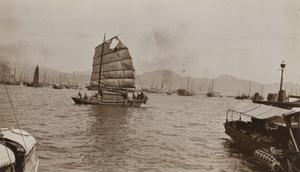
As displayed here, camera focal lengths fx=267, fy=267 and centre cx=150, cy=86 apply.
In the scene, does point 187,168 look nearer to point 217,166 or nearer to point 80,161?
point 217,166

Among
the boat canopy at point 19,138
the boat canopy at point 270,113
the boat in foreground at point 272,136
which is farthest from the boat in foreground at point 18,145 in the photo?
the boat canopy at point 270,113

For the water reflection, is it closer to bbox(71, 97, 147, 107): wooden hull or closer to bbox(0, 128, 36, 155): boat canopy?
bbox(0, 128, 36, 155): boat canopy

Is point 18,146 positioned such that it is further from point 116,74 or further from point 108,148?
point 116,74

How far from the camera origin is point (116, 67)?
3725cm

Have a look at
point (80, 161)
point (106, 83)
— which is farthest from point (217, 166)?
point (106, 83)

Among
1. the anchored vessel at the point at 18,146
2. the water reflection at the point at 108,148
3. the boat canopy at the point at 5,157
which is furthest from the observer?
the water reflection at the point at 108,148

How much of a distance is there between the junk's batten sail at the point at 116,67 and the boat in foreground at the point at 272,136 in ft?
78.0

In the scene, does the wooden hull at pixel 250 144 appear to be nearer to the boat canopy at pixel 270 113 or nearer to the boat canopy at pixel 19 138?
the boat canopy at pixel 270 113

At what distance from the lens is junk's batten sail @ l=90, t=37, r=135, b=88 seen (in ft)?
121

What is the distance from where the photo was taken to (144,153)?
1206 cm

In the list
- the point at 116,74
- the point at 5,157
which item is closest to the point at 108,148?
the point at 5,157

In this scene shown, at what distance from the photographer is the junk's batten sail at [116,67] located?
121ft

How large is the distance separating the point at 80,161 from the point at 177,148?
18.0ft

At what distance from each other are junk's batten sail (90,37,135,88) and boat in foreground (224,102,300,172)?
2379cm
